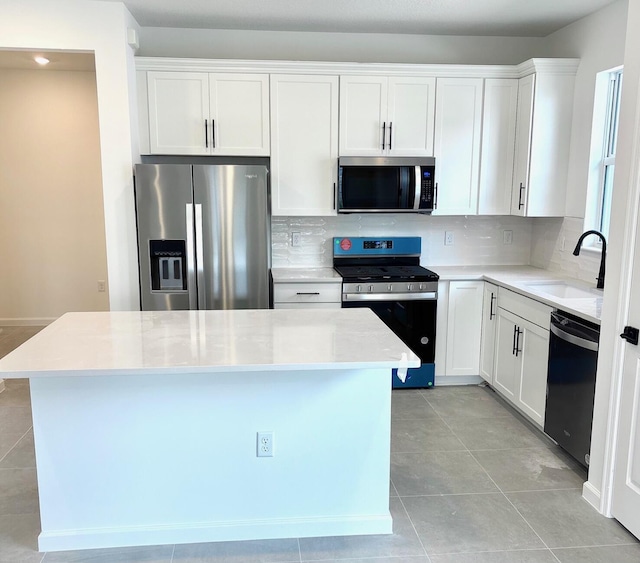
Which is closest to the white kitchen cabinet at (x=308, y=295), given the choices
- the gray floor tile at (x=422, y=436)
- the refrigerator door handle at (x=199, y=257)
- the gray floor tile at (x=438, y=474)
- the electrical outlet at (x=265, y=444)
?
Result: the refrigerator door handle at (x=199, y=257)

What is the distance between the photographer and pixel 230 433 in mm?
2197

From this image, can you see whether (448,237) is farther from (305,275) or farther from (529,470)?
(529,470)

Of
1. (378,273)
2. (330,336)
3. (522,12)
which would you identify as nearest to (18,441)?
(330,336)

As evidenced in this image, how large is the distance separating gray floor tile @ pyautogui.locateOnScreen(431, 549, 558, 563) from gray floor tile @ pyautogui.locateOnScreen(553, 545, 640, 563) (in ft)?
0.19

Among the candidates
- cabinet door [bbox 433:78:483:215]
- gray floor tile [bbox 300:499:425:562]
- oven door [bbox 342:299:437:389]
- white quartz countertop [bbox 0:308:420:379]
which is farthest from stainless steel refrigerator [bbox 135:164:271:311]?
gray floor tile [bbox 300:499:425:562]

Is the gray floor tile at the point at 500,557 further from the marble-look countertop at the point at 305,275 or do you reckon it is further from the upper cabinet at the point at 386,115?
the upper cabinet at the point at 386,115

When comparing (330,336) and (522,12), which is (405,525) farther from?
(522,12)

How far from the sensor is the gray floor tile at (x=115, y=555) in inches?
83.8

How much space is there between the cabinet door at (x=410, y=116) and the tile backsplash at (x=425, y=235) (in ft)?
1.95

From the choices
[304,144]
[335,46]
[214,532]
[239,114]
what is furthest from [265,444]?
[335,46]

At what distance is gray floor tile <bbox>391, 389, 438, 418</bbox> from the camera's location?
3.57 meters

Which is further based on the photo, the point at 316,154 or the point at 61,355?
the point at 316,154

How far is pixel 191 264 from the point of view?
11.6 ft

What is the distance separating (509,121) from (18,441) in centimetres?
393
